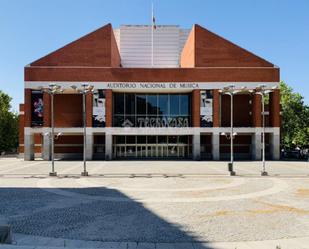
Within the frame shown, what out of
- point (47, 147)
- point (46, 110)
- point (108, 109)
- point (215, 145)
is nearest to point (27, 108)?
point (46, 110)

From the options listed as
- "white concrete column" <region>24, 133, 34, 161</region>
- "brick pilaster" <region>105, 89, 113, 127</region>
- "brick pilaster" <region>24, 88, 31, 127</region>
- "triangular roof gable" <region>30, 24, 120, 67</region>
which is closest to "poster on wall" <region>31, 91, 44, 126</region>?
"brick pilaster" <region>24, 88, 31, 127</region>

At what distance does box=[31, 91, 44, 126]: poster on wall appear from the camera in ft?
127

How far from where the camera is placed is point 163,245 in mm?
7852

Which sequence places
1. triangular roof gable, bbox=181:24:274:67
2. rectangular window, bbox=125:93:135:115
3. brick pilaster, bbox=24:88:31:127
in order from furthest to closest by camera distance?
rectangular window, bbox=125:93:135:115 < triangular roof gable, bbox=181:24:274:67 < brick pilaster, bbox=24:88:31:127

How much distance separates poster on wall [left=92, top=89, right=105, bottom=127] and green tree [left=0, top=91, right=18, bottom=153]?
31186mm

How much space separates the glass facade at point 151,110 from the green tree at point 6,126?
103 ft

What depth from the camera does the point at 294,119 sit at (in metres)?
51.9

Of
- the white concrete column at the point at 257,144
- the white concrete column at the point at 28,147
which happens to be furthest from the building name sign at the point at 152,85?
the white concrete column at the point at 28,147

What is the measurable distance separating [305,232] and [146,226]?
4.97 meters

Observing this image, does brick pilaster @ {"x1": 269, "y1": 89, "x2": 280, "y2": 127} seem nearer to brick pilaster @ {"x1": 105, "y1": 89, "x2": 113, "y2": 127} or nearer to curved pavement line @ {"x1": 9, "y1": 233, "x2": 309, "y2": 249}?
brick pilaster @ {"x1": 105, "y1": 89, "x2": 113, "y2": 127}

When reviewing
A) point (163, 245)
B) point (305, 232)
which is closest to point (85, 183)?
point (163, 245)

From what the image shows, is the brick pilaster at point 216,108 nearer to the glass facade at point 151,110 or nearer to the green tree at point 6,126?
the glass facade at point 151,110

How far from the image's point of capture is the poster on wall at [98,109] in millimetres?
38625

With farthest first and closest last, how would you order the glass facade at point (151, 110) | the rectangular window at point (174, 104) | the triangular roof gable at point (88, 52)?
the rectangular window at point (174, 104) → the glass facade at point (151, 110) → the triangular roof gable at point (88, 52)
